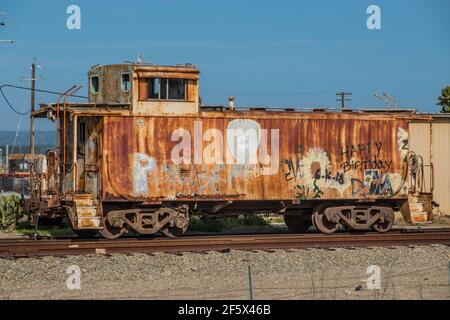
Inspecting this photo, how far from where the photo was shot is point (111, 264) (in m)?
15.6

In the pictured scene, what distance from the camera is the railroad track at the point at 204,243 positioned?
662 inches

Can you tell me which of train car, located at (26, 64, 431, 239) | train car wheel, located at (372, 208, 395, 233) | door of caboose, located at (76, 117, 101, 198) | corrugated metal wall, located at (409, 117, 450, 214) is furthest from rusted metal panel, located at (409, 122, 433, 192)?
door of caboose, located at (76, 117, 101, 198)

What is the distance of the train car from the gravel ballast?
2.54m

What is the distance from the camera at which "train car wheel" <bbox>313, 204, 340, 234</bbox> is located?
20359mm

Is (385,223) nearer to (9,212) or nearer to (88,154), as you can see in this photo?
(88,154)

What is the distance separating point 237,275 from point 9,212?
32.8ft

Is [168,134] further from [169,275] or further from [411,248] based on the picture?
[411,248]

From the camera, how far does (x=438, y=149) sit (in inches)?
1081

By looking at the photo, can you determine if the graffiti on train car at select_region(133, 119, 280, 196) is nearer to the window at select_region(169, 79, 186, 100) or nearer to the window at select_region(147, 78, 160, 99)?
the window at select_region(169, 79, 186, 100)

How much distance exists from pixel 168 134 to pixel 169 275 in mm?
5197

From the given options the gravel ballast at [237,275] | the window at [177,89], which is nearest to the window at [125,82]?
the window at [177,89]

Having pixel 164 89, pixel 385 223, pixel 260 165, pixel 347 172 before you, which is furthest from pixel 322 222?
pixel 164 89

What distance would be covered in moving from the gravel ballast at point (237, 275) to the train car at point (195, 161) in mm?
2540

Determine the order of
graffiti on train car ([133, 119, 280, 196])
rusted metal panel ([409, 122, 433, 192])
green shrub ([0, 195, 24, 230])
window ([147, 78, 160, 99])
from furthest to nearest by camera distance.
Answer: rusted metal panel ([409, 122, 433, 192])
green shrub ([0, 195, 24, 230])
window ([147, 78, 160, 99])
graffiti on train car ([133, 119, 280, 196])
